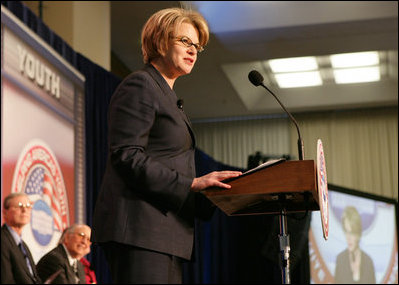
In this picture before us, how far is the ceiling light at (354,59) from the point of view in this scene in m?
9.98

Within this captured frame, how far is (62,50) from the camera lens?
20.5 feet

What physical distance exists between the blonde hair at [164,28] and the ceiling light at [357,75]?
8955mm

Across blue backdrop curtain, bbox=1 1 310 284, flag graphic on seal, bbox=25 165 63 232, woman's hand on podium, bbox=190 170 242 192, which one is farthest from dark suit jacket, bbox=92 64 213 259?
blue backdrop curtain, bbox=1 1 310 284

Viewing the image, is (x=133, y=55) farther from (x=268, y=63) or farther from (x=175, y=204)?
(x=175, y=204)

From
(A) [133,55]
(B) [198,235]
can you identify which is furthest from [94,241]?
(B) [198,235]

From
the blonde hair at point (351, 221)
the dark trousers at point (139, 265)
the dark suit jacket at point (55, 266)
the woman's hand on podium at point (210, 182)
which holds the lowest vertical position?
the dark trousers at point (139, 265)

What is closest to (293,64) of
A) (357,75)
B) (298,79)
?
(298,79)

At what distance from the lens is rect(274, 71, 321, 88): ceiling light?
35.2 feet

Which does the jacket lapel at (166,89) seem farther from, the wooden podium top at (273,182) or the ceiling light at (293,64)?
the ceiling light at (293,64)

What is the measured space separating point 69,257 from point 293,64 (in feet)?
19.5

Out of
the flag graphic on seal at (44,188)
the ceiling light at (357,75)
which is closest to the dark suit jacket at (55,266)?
the flag graphic on seal at (44,188)

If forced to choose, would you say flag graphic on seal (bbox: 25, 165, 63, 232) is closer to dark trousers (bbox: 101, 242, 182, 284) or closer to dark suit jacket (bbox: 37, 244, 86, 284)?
dark suit jacket (bbox: 37, 244, 86, 284)

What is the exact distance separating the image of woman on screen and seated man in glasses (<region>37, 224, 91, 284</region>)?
520 centimetres

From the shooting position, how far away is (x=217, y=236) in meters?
11.0
